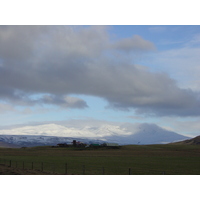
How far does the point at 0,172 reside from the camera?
46344mm
